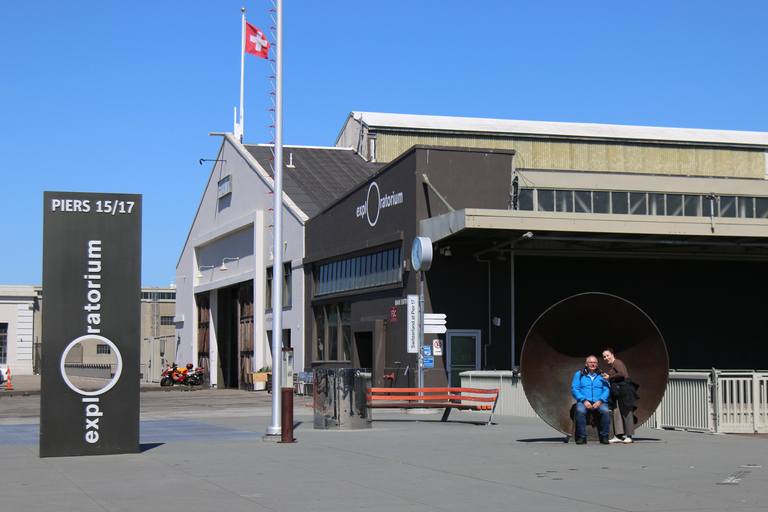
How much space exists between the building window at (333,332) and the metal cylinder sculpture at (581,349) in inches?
745

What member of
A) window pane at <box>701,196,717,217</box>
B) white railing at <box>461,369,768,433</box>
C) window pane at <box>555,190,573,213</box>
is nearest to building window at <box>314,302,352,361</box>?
window pane at <box>555,190,573,213</box>

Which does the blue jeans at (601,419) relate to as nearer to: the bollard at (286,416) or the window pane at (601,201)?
the bollard at (286,416)

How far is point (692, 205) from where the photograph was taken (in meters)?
31.9

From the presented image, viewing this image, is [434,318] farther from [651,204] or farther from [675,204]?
[675,204]

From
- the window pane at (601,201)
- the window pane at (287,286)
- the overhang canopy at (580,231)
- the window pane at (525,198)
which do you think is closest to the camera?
the overhang canopy at (580,231)

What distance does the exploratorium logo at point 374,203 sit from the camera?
101 ft

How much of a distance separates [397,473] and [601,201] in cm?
2149

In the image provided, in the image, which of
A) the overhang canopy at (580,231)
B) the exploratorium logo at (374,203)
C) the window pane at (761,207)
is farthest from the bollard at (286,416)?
the window pane at (761,207)

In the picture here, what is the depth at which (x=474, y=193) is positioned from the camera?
2855 centimetres

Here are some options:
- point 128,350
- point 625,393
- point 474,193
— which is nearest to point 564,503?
point 625,393

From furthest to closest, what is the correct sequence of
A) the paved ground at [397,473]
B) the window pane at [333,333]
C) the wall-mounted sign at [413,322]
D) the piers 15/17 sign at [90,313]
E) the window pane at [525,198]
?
the window pane at [333,333], the window pane at [525,198], the wall-mounted sign at [413,322], the piers 15/17 sign at [90,313], the paved ground at [397,473]

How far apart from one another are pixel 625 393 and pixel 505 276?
47.3 feet

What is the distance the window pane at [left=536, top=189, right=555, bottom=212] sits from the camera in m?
29.8

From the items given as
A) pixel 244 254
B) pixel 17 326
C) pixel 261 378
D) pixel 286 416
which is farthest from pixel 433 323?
pixel 17 326
